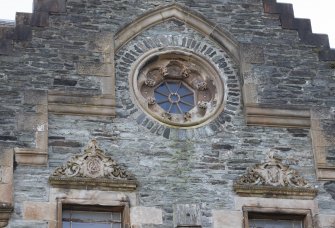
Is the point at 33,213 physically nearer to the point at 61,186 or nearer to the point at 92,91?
the point at 61,186

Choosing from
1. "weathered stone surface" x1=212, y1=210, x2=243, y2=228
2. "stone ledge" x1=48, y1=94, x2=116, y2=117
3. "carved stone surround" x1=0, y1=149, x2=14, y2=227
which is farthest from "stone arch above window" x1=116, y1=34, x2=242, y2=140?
"carved stone surround" x1=0, y1=149, x2=14, y2=227

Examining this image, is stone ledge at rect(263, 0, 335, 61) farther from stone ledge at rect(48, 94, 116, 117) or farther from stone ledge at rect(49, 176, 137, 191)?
stone ledge at rect(49, 176, 137, 191)

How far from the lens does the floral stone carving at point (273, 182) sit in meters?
21.3

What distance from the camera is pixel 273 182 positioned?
70.4 feet

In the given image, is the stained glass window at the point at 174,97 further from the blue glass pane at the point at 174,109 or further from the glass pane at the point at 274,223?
the glass pane at the point at 274,223

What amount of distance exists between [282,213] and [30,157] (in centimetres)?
414

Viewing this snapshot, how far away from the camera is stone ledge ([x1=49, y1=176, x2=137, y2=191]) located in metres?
20.7

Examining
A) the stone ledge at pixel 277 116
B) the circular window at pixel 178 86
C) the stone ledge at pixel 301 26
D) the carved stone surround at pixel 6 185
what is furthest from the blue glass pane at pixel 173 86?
the carved stone surround at pixel 6 185

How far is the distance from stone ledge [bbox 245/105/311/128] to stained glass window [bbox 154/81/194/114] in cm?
104

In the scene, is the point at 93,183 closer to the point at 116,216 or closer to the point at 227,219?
the point at 116,216

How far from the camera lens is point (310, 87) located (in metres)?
22.7

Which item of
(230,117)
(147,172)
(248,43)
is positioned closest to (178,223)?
(147,172)

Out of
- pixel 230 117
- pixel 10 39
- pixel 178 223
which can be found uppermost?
pixel 10 39

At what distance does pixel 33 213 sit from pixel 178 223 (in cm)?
227
